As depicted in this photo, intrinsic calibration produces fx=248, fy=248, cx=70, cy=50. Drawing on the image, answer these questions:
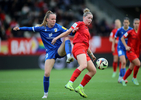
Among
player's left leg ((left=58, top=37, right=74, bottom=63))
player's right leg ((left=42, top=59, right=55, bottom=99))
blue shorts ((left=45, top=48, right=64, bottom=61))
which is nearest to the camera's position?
player's left leg ((left=58, top=37, right=74, bottom=63))

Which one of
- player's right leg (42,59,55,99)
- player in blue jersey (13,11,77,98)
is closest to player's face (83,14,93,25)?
player in blue jersey (13,11,77,98)

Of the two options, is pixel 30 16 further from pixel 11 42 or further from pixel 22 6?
pixel 11 42

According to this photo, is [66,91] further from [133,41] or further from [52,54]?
[133,41]

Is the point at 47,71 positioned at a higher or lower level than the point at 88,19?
lower

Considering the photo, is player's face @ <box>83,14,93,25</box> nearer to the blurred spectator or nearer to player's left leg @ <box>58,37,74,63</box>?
player's left leg @ <box>58,37,74,63</box>

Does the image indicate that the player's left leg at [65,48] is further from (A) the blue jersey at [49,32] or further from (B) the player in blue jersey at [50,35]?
(A) the blue jersey at [49,32]

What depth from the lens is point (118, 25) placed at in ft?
38.6

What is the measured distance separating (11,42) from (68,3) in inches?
313

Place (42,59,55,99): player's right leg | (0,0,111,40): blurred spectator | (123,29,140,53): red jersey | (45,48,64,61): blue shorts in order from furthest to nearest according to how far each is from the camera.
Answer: (0,0,111,40): blurred spectator, (123,29,140,53): red jersey, (45,48,64,61): blue shorts, (42,59,55,99): player's right leg

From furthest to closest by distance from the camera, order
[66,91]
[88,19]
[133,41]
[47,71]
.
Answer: [133,41] < [66,91] < [47,71] < [88,19]

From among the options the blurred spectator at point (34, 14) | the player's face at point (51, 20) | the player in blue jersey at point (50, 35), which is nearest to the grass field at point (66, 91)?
the player in blue jersey at point (50, 35)

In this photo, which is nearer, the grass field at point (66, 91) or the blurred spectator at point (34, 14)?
the grass field at point (66, 91)

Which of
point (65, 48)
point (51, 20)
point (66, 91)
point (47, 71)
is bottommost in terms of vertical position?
point (66, 91)

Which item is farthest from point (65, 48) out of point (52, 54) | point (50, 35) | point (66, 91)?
point (66, 91)
